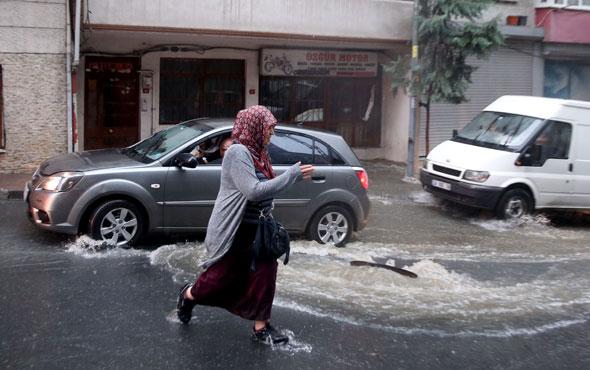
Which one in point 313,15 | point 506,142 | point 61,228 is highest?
→ point 313,15

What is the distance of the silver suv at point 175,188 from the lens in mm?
7367

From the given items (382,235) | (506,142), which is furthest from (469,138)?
(382,235)

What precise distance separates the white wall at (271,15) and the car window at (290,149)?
584 centimetres

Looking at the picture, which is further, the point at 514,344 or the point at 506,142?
the point at 506,142

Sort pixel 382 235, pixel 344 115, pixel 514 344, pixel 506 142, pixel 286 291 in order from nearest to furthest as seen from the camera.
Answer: pixel 514 344, pixel 286 291, pixel 382 235, pixel 506 142, pixel 344 115

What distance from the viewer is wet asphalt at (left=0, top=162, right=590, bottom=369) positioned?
15.2 ft

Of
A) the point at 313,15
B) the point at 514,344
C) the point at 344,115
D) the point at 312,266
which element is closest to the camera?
the point at 514,344

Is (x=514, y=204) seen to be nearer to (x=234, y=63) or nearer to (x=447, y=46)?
(x=447, y=46)

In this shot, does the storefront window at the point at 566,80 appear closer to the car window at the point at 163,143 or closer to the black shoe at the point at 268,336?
the car window at the point at 163,143

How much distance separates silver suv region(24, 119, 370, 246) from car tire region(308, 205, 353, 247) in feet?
0.04

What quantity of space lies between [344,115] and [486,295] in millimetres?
10729

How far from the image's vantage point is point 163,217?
7.64 meters

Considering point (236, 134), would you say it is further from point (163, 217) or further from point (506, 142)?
point (506, 142)

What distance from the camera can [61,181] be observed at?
24.2 ft
